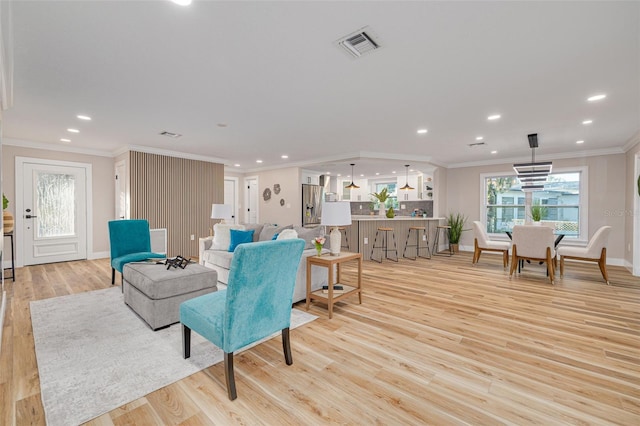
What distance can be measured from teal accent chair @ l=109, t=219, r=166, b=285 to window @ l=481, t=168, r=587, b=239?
7584 millimetres

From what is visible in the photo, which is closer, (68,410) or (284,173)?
(68,410)

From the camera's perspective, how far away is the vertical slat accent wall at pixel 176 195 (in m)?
5.96

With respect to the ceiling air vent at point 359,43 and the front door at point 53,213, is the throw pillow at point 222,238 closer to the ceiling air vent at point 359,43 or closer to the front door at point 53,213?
the ceiling air vent at point 359,43

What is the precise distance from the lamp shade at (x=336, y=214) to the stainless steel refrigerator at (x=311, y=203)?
16.0 ft

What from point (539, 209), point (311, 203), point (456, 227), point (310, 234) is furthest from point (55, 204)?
point (539, 209)

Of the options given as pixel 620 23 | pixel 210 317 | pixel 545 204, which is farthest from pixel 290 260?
pixel 545 204

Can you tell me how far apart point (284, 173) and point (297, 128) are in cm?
390

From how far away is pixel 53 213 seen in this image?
589cm

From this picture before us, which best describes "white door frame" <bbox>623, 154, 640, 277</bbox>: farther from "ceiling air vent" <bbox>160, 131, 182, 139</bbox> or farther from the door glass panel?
the door glass panel

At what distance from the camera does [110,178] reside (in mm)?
6574

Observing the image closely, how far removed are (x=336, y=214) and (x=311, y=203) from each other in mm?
5227

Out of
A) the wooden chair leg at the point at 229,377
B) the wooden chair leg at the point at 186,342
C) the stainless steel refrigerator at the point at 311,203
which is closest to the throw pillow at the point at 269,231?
the wooden chair leg at the point at 186,342

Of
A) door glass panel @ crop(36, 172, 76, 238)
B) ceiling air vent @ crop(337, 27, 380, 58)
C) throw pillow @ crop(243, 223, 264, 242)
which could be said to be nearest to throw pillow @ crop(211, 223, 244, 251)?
throw pillow @ crop(243, 223, 264, 242)

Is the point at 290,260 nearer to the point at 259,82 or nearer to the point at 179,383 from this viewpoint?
the point at 179,383
